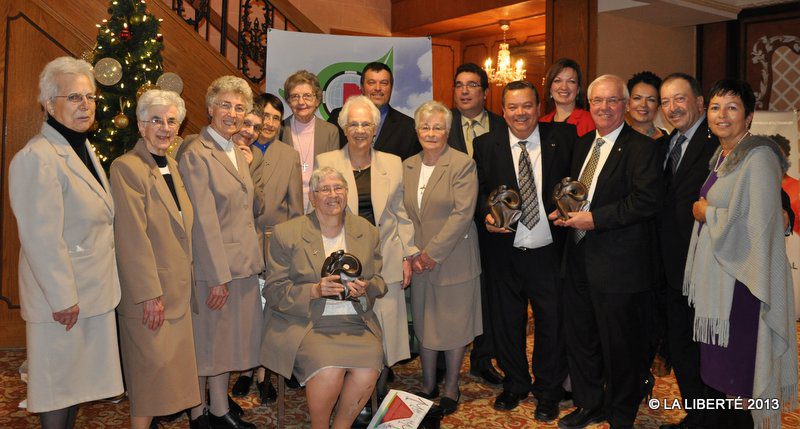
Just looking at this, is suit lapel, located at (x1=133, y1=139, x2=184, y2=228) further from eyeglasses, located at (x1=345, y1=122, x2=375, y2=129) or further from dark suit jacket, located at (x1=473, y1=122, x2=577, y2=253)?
dark suit jacket, located at (x1=473, y1=122, x2=577, y2=253)

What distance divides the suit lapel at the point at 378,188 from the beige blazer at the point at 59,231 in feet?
4.57

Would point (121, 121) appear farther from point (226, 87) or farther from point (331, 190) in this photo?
point (331, 190)

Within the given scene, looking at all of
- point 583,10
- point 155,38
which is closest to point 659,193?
point 155,38

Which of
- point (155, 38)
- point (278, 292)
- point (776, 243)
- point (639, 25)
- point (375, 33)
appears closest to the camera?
point (776, 243)

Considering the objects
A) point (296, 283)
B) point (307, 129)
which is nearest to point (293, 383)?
point (296, 283)

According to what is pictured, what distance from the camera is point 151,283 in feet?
9.09

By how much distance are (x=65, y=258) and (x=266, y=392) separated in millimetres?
1741

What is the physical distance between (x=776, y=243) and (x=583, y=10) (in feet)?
16.6

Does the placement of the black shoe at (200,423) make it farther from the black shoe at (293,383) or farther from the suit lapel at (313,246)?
the suit lapel at (313,246)

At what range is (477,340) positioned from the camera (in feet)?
14.5

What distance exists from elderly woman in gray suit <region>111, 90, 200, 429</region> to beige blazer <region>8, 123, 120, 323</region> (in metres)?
0.09

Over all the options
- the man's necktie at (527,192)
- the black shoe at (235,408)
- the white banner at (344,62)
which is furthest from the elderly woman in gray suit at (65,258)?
the white banner at (344,62)

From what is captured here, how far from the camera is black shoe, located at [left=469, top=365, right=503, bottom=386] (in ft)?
13.9

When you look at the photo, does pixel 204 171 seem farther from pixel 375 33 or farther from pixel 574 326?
pixel 375 33
